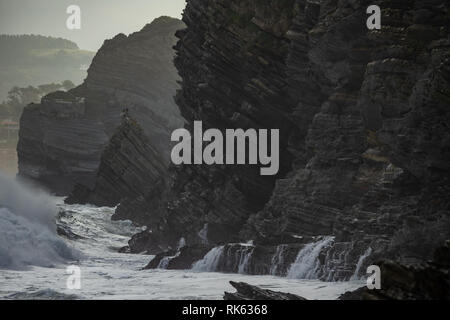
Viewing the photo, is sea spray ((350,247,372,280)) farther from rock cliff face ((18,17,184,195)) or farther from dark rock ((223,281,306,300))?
rock cliff face ((18,17,184,195))

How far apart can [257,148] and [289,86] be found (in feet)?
20.1

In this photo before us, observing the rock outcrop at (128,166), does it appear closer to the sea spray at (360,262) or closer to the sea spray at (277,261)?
the sea spray at (277,261)

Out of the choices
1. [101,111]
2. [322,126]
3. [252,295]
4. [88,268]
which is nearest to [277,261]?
[322,126]

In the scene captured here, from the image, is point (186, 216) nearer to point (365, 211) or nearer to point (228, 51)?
point (228, 51)

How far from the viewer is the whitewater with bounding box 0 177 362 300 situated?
49.6m

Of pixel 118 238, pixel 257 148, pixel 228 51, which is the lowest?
pixel 118 238

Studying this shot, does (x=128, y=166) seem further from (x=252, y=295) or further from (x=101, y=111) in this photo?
(x=252, y=295)

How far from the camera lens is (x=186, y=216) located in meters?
77.4

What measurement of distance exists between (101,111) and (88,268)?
72.6 metres

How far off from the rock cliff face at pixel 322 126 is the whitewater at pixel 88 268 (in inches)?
A: 126

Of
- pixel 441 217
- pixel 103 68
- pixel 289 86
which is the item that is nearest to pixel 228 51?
pixel 289 86

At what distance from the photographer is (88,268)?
66625 mm
